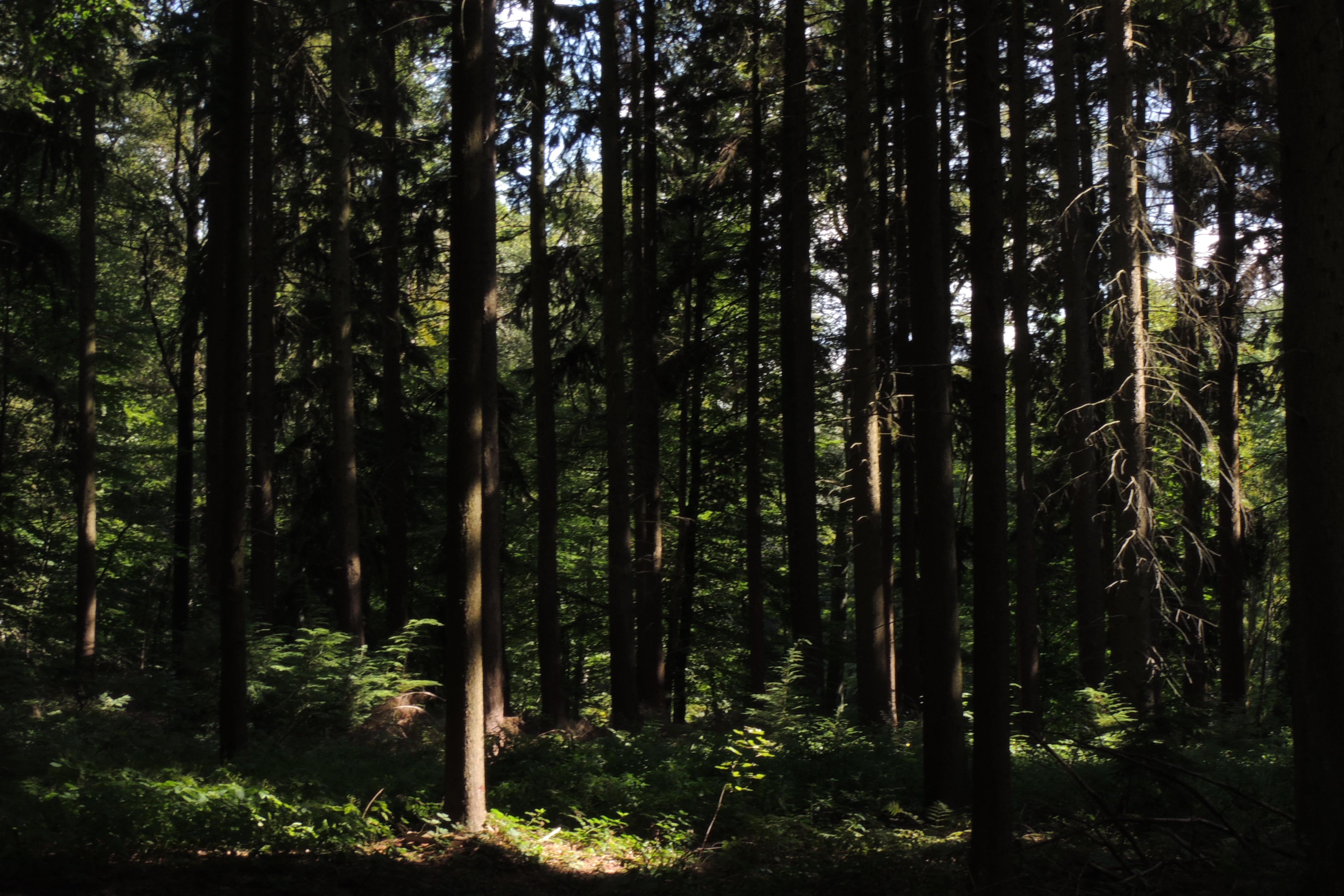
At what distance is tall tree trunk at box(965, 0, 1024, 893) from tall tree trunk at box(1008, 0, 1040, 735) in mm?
8159

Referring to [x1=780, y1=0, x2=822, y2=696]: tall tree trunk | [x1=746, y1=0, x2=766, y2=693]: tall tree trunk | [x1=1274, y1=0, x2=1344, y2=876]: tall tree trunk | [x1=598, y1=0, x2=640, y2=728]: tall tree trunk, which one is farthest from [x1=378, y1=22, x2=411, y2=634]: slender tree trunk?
[x1=1274, y1=0, x2=1344, y2=876]: tall tree trunk

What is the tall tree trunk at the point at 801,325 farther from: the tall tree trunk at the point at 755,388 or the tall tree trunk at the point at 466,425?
the tall tree trunk at the point at 466,425

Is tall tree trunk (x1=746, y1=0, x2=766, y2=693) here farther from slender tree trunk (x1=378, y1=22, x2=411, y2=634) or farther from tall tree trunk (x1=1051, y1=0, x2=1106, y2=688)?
slender tree trunk (x1=378, y1=22, x2=411, y2=634)

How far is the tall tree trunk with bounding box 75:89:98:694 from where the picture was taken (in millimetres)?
16797

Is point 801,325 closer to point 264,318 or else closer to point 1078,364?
point 1078,364

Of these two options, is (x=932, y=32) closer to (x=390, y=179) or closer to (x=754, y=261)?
(x=754, y=261)

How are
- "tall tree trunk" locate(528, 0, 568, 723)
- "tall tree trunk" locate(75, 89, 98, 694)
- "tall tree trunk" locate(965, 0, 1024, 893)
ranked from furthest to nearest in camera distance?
"tall tree trunk" locate(75, 89, 98, 694) < "tall tree trunk" locate(528, 0, 568, 723) < "tall tree trunk" locate(965, 0, 1024, 893)

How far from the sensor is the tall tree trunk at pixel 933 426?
879cm

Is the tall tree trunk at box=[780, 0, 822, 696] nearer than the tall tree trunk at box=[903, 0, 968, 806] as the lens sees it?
No

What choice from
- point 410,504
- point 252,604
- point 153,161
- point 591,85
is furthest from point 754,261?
point 153,161

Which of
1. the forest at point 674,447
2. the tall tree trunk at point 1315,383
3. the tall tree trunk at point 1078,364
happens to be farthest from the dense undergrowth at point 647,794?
the tall tree trunk at point 1078,364

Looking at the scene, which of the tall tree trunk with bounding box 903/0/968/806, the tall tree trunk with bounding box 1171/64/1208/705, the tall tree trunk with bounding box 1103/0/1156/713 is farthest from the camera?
the tall tree trunk with bounding box 1103/0/1156/713

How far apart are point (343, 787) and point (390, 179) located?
38.1 ft

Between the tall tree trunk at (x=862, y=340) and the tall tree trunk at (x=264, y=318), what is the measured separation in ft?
31.6
